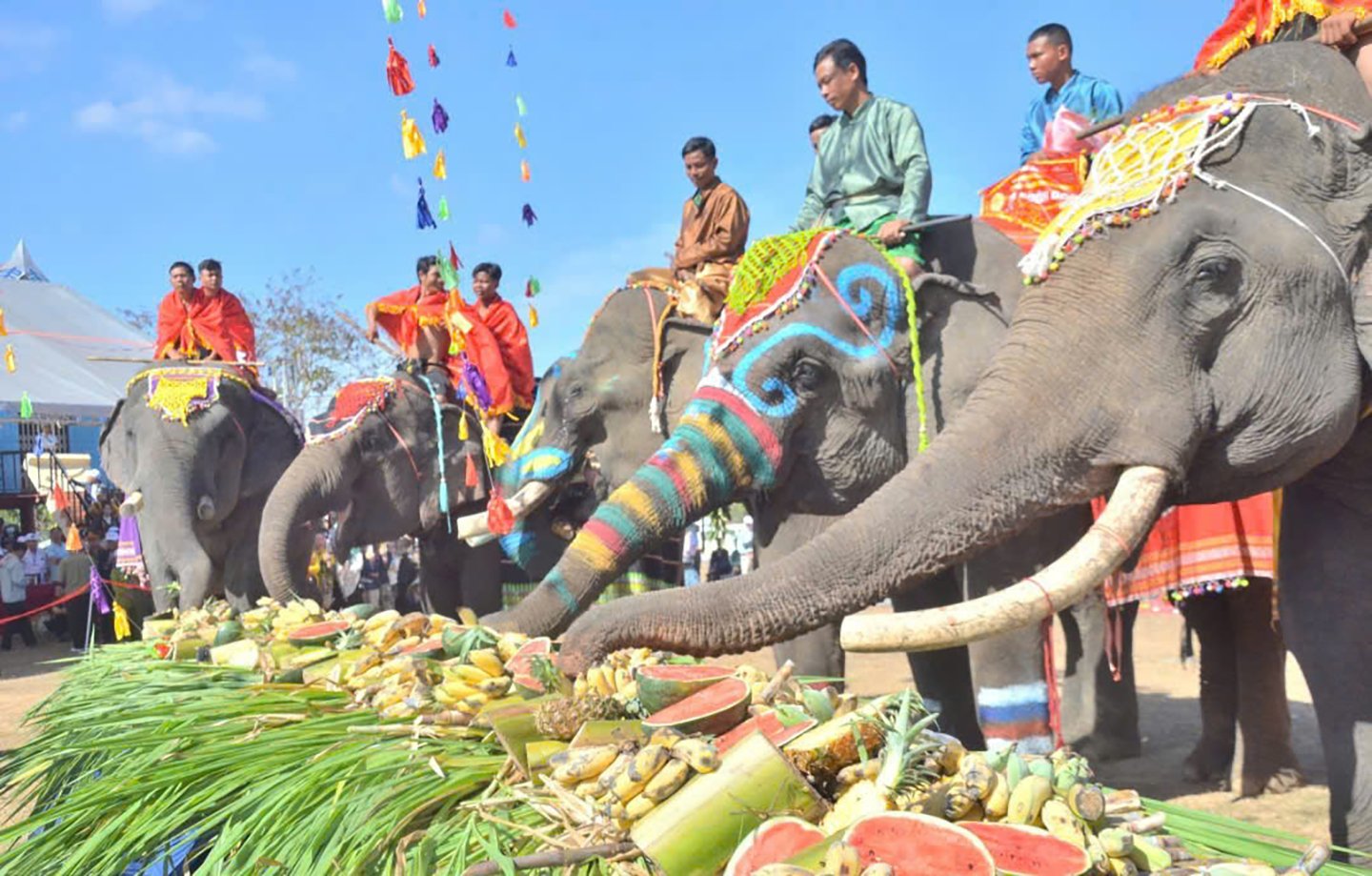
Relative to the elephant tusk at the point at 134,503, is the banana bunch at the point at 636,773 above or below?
below

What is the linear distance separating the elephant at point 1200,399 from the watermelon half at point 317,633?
1.40 metres

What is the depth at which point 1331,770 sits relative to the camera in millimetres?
2529

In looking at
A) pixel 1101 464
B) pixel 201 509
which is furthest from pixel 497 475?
pixel 1101 464

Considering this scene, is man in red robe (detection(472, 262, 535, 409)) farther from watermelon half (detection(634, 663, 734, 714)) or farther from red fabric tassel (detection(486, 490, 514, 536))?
watermelon half (detection(634, 663, 734, 714))

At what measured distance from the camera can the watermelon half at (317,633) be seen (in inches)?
133

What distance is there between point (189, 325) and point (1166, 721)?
7.26 m

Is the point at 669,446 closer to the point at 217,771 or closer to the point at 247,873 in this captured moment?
the point at 217,771

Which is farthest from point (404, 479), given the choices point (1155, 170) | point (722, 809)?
point (722, 809)

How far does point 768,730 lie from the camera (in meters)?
1.75

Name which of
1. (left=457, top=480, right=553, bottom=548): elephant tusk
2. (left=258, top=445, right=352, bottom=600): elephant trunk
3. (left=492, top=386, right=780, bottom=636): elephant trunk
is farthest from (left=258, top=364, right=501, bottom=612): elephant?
(left=492, top=386, right=780, bottom=636): elephant trunk

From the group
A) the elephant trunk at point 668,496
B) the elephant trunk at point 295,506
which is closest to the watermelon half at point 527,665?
the elephant trunk at point 668,496

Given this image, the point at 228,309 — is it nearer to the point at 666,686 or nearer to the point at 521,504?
the point at 521,504

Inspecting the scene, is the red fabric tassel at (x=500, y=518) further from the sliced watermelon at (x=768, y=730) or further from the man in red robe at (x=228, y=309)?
the sliced watermelon at (x=768, y=730)

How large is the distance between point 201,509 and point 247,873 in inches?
244
